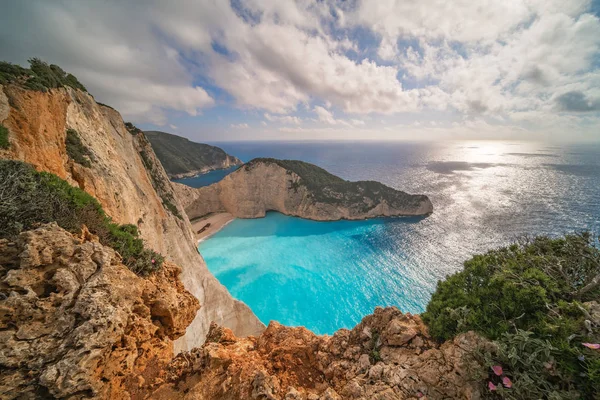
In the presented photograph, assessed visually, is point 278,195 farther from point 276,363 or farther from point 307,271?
point 276,363

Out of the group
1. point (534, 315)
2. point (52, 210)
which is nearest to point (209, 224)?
point (52, 210)

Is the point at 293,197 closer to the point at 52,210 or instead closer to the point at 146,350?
the point at 52,210

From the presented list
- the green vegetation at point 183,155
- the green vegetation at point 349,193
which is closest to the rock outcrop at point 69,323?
the green vegetation at point 349,193

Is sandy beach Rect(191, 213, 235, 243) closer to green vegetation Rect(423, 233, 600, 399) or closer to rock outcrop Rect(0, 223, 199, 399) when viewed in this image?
rock outcrop Rect(0, 223, 199, 399)

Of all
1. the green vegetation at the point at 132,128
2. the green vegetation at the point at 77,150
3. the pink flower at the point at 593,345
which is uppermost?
the green vegetation at the point at 132,128

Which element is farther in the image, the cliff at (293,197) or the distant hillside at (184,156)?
the distant hillside at (184,156)

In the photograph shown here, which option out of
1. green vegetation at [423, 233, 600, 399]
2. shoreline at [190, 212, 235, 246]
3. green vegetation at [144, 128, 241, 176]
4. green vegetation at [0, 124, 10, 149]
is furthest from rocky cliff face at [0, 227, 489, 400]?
green vegetation at [144, 128, 241, 176]

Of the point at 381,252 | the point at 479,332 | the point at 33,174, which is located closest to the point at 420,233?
the point at 381,252

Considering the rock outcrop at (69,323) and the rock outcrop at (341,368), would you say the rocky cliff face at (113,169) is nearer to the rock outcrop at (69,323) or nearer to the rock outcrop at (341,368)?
the rock outcrop at (69,323)
